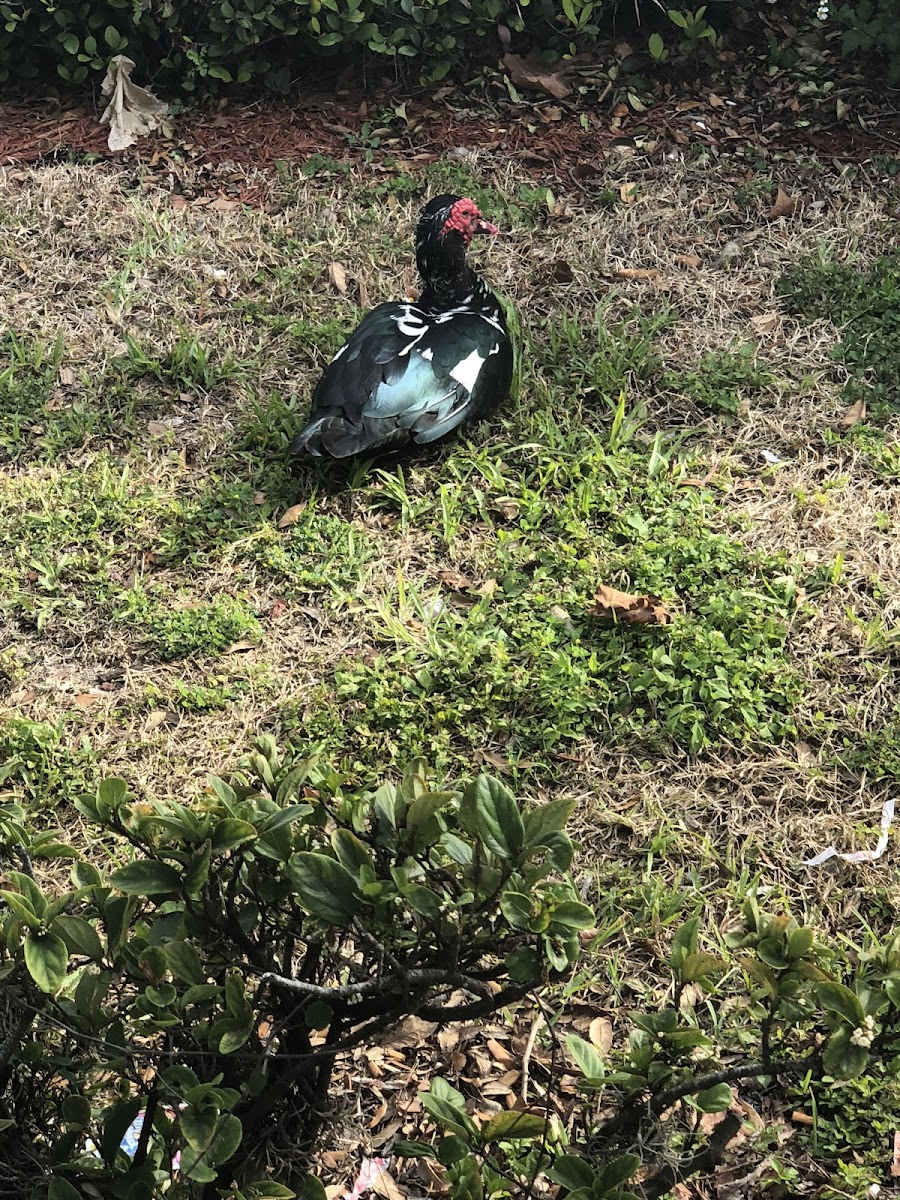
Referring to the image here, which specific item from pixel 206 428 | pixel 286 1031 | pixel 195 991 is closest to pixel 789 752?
pixel 286 1031

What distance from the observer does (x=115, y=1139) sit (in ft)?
5.05

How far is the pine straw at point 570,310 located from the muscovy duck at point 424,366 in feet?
1.03

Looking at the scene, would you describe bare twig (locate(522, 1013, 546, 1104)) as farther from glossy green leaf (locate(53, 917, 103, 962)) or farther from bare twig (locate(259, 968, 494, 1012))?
glossy green leaf (locate(53, 917, 103, 962))

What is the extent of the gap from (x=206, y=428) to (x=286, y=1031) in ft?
9.00

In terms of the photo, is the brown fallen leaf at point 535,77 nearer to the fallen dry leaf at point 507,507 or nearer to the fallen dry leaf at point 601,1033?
the fallen dry leaf at point 507,507

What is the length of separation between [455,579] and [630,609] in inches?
23.3

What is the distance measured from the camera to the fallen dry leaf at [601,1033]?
2438mm

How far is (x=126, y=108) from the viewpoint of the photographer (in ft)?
18.4

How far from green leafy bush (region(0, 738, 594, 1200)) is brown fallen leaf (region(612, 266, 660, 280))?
3.41 metres

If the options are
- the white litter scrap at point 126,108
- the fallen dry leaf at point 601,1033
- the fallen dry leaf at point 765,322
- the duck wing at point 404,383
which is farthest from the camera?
the white litter scrap at point 126,108

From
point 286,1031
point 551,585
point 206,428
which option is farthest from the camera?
point 206,428

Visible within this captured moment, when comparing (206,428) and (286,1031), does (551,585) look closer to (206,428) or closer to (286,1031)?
(206,428)

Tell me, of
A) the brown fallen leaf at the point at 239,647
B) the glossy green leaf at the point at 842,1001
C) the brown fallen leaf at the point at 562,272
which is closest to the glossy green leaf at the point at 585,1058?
the glossy green leaf at the point at 842,1001

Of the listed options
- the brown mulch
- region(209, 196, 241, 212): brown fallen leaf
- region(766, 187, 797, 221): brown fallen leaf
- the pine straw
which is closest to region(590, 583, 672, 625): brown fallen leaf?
the pine straw
